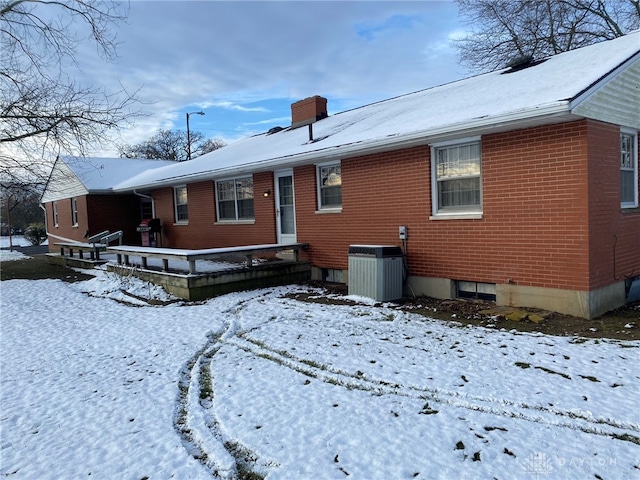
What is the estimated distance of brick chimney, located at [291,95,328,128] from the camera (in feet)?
50.4

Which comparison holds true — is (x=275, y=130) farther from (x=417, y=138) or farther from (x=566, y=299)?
(x=566, y=299)

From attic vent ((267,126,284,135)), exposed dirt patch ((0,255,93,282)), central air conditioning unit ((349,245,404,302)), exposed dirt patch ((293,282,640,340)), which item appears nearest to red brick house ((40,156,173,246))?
exposed dirt patch ((0,255,93,282))

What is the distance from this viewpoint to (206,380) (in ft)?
15.7

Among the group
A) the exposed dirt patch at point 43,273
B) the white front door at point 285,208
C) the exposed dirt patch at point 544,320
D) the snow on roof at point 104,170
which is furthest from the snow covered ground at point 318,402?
the snow on roof at point 104,170

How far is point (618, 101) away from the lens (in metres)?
7.23

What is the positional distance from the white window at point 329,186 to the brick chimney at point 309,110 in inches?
198

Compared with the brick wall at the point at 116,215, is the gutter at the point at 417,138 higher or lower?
higher

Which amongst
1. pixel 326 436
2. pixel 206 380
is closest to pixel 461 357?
pixel 326 436

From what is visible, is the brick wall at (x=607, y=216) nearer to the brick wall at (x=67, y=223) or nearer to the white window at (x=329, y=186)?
the white window at (x=329, y=186)

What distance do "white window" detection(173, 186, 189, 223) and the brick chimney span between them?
4.51m

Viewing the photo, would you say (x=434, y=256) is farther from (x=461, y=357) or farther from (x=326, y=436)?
(x=326, y=436)

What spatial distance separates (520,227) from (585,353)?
259 cm

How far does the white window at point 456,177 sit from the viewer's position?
778cm

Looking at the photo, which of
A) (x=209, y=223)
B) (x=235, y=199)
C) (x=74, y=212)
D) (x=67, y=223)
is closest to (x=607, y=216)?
(x=235, y=199)
